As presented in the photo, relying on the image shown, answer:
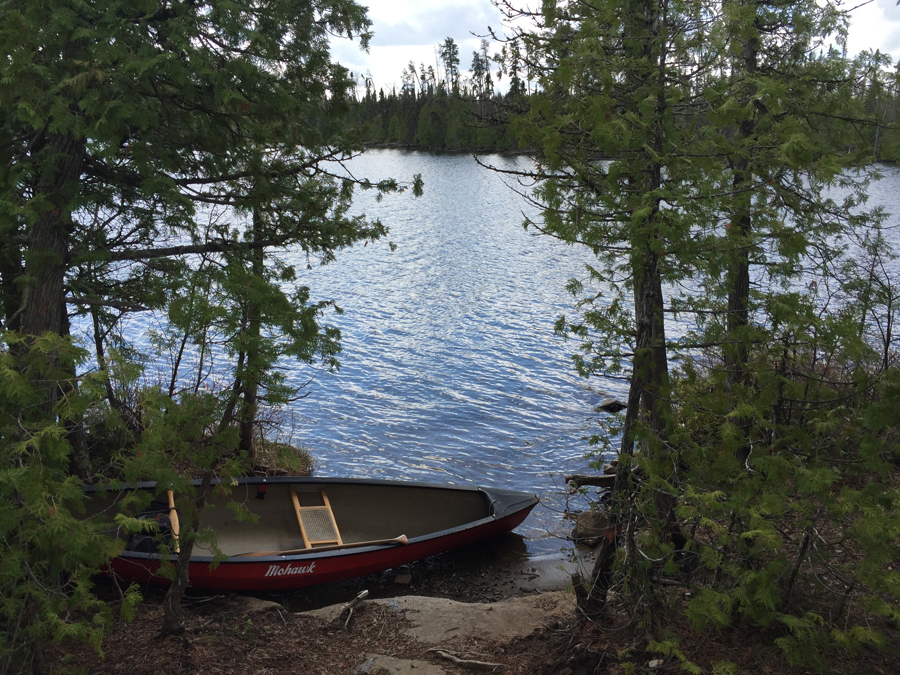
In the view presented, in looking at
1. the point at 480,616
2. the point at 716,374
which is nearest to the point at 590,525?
the point at 480,616

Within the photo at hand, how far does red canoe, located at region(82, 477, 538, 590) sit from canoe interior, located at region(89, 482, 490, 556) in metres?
0.01

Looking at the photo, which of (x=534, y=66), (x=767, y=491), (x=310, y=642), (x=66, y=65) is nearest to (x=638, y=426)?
(x=767, y=491)

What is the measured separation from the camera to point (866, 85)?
760 centimetres

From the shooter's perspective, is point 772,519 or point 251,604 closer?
point 772,519

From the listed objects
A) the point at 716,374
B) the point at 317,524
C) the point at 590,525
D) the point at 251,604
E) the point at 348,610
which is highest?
the point at 716,374

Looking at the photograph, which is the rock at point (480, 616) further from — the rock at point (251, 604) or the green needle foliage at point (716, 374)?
the green needle foliage at point (716, 374)

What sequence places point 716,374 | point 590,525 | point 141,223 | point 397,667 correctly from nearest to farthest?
point 397,667
point 716,374
point 141,223
point 590,525

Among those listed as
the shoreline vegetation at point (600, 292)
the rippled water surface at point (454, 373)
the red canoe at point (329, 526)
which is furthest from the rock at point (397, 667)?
the rippled water surface at point (454, 373)

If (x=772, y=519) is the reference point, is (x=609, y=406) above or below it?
below

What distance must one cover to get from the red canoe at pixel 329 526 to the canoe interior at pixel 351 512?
14 millimetres

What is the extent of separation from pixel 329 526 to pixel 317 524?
0.56 ft

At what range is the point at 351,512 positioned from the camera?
9938 millimetres

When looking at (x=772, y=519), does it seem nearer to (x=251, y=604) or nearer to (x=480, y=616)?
(x=480, y=616)

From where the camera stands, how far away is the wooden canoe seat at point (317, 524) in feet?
29.6
